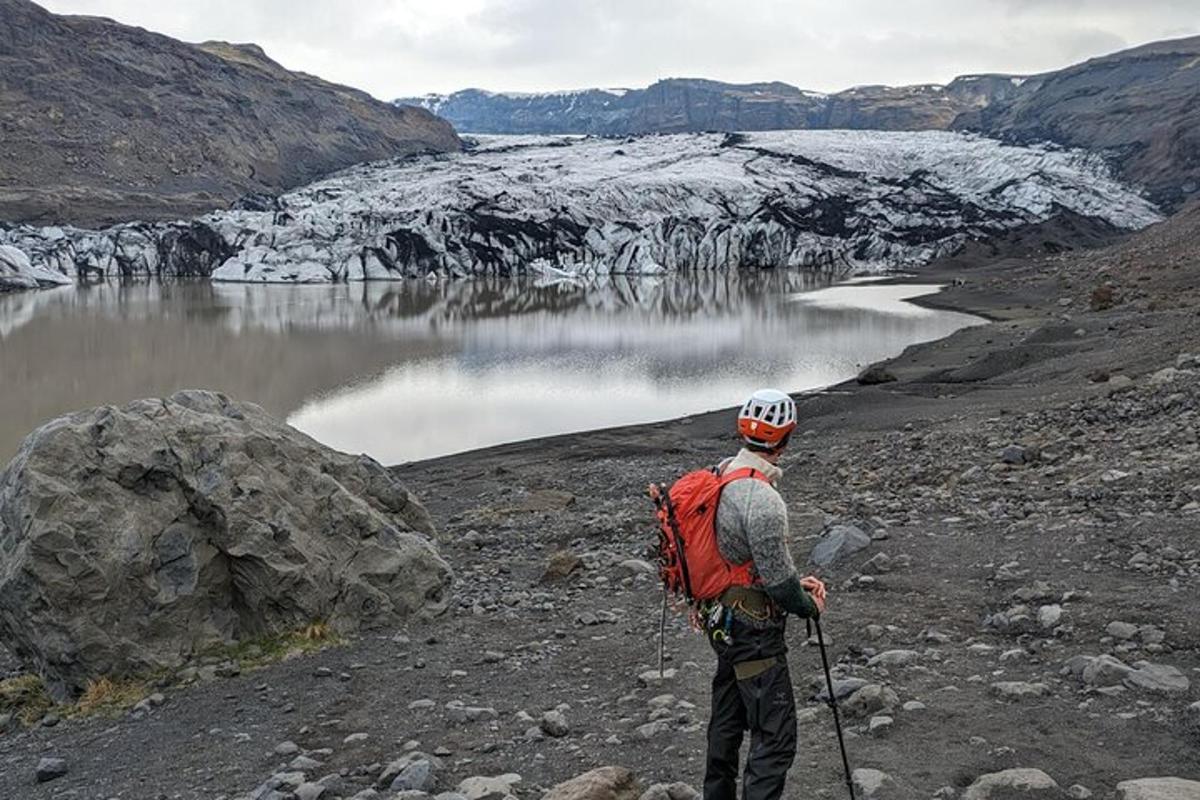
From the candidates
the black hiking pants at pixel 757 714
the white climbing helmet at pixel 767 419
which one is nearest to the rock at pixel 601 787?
the black hiking pants at pixel 757 714

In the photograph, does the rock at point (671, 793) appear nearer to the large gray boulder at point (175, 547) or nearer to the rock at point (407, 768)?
the rock at point (407, 768)

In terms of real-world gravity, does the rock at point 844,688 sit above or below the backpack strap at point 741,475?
below

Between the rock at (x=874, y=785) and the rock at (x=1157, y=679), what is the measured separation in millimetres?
1351

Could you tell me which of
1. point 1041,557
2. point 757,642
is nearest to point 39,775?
point 757,642

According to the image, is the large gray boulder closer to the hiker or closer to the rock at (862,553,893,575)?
the rock at (862,553,893,575)

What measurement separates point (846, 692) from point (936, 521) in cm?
339

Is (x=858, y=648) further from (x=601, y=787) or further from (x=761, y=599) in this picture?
(x=761, y=599)

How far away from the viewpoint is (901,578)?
22.7 ft

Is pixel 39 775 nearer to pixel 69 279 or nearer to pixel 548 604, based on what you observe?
pixel 548 604

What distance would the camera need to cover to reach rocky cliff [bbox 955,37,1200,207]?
75.4m

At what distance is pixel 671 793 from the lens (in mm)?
4359

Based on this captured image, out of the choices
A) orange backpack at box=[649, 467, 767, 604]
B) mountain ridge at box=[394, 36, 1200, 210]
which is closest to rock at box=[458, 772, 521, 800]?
orange backpack at box=[649, 467, 767, 604]

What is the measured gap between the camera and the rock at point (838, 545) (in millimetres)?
7562

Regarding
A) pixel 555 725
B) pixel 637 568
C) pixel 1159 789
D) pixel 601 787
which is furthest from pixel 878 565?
pixel 601 787
